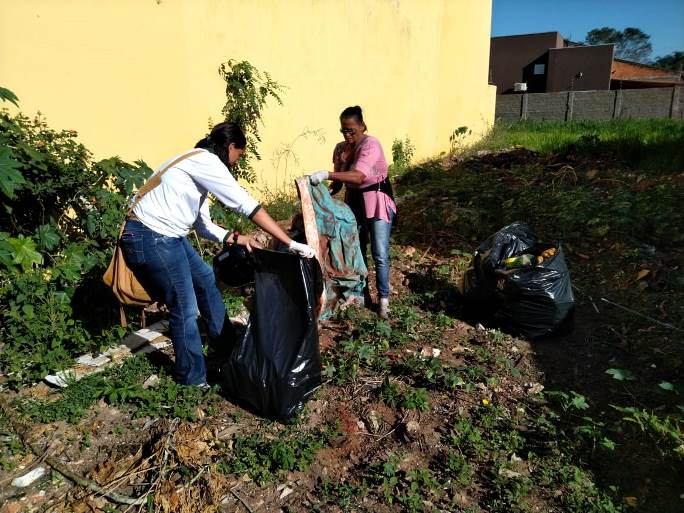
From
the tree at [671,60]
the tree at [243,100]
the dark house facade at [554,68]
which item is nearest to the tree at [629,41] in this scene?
the tree at [671,60]

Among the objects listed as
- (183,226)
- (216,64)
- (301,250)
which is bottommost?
(301,250)

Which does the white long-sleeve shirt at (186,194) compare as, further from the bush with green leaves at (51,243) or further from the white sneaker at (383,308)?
the white sneaker at (383,308)

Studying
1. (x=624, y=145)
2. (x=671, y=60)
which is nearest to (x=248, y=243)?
(x=624, y=145)

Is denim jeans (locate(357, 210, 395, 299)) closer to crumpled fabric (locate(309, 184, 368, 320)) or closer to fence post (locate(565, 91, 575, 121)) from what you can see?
crumpled fabric (locate(309, 184, 368, 320))

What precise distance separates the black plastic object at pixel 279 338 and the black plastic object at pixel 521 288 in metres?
1.44

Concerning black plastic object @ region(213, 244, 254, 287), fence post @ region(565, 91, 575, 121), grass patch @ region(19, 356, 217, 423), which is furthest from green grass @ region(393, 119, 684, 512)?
fence post @ region(565, 91, 575, 121)

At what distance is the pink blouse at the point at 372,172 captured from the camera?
3.55 m

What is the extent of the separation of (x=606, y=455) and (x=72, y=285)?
335 cm

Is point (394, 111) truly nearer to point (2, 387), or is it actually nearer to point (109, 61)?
point (109, 61)

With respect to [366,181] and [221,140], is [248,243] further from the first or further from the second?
[366,181]

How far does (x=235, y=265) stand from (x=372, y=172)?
1.22 metres

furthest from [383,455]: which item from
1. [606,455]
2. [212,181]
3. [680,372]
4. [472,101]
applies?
Result: [472,101]

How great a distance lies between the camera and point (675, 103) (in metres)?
15.9

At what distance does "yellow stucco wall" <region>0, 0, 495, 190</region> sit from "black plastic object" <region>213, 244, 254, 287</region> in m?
2.10
